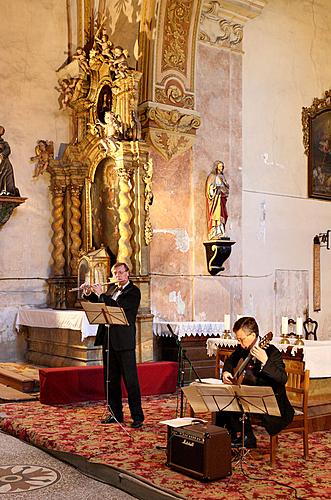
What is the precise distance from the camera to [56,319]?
403 inches

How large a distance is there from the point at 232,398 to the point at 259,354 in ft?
1.89

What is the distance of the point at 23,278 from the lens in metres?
11.6

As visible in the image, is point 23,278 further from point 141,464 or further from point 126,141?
point 141,464

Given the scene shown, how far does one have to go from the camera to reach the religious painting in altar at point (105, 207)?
11.1 m

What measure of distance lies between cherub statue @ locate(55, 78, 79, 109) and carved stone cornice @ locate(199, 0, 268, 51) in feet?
7.75

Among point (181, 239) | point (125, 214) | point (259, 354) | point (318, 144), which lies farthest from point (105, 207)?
point (259, 354)

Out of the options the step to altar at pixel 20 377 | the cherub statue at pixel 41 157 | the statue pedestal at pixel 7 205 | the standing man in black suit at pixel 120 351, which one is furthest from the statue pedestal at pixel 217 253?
the standing man in black suit at pixel 120 351

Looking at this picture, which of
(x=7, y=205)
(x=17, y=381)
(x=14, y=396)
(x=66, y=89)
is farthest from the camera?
(x=66, y=89)

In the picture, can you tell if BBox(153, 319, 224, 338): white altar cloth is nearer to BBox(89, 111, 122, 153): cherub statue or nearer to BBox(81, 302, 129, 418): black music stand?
BBox(89, 111, 122, 153): cherub statue

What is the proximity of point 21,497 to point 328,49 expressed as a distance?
1243cm

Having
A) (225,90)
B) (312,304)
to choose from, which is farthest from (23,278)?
(312,304)

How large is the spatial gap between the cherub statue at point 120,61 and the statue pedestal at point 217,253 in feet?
10.2

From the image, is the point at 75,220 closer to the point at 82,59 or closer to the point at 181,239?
the point at 181,239

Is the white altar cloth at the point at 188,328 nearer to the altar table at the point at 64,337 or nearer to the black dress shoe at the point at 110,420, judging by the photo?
the altar table at the point at 64,337
